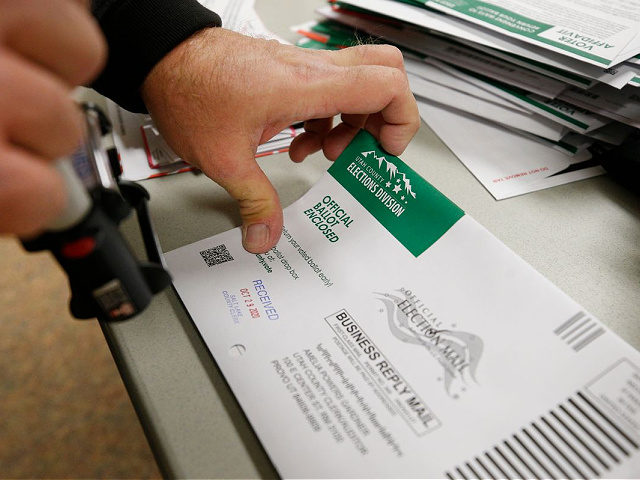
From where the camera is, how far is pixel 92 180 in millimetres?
299

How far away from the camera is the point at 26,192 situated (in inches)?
8.9

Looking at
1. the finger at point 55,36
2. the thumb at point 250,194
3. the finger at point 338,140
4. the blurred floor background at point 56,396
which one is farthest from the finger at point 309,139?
the blurred floor background at point 56,396

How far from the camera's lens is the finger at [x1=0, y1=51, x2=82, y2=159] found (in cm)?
22

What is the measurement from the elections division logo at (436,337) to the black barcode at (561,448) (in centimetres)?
5

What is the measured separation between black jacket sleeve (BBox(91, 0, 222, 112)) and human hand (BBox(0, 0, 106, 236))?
0.30 meters

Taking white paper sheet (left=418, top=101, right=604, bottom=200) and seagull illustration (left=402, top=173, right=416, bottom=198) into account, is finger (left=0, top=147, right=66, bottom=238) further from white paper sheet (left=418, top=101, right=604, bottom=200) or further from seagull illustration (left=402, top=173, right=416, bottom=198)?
white paper sheet (left=418, top=101, right=604, bottom=200)

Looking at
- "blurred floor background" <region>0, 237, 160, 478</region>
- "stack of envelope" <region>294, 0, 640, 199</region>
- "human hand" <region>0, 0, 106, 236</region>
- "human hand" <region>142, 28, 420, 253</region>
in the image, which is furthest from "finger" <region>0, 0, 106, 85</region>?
"blurred floor background" <region>0, 237, 160, 478</region>

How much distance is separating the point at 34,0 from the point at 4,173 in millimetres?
85

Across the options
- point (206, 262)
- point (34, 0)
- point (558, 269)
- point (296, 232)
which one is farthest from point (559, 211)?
point (34, 0)

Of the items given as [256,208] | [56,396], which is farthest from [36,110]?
[56,396]

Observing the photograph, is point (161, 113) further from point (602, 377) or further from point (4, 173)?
point (602, 377)

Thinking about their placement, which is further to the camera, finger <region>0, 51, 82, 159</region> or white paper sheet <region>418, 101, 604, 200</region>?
white paper sheet <region>418, 101, 604, 200</region>

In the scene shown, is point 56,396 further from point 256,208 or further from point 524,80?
point 524,80

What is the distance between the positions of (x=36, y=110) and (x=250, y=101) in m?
0.29
